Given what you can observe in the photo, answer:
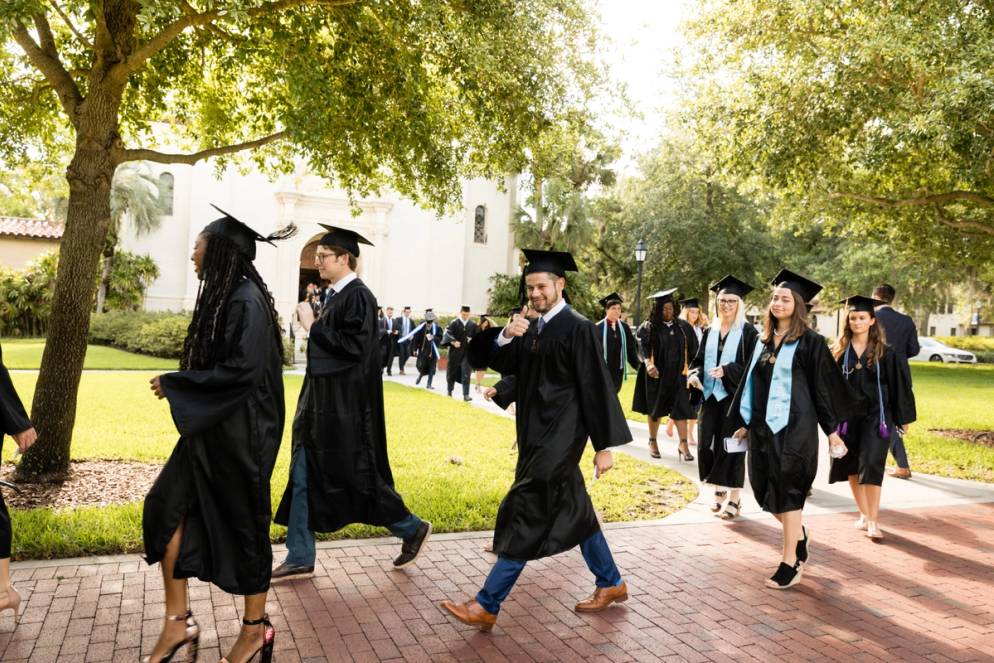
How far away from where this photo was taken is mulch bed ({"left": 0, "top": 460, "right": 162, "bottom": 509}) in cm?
640

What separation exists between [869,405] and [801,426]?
6.27 ft

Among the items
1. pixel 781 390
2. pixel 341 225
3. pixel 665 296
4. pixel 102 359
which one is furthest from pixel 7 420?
pixel 341 225

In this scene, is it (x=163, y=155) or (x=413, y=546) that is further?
(x=163, y=155)

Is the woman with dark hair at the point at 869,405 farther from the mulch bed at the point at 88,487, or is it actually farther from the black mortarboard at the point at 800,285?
the mulch bed at the point at 88,487

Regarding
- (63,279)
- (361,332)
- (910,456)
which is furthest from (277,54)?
(910,456)

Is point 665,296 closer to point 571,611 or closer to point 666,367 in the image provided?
point 666,367

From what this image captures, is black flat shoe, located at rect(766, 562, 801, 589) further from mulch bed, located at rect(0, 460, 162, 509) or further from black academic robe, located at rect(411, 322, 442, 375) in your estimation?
black academic robe, located at rect(411, 322, 442, 375)

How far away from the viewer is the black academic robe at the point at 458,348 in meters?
15.8

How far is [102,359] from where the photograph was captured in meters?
21.5

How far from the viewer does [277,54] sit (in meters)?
7.39

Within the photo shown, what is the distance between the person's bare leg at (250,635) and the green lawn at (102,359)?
16723 mm

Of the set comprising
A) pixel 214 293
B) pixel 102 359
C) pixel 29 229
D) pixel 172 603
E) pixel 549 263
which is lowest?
pixel 102 359

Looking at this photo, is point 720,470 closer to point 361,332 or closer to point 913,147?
point 361,332

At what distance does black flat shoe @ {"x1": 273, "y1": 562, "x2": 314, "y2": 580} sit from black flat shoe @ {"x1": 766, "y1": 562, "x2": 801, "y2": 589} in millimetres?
3017
